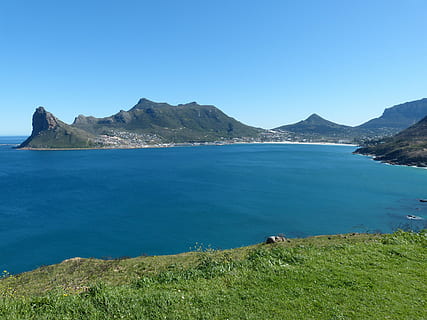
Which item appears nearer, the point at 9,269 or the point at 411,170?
the point at 9,269

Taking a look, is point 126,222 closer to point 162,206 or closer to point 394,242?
point 162,206

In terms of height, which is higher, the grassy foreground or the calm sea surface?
the grassy foreground

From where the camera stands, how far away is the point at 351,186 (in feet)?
248

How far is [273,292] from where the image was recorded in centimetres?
1112

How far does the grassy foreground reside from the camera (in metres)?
9.71

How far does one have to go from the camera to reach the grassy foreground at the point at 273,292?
9711mm

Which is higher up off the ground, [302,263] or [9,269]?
[302,263]

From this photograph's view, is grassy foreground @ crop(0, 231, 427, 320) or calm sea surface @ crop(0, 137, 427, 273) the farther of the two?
calm sea surface @ crop(0, 137, 427, 273)

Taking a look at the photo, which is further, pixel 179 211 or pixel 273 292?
pixel 179 211

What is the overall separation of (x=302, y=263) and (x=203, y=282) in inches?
241

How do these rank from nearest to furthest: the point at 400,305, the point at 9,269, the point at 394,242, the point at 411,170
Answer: the point at 400,305 → the point at 394,242 → the point at 9,269 → the point at 411,170

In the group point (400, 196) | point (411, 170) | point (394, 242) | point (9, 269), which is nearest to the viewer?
point (394, 242)

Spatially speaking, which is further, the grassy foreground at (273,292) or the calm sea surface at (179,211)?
the calm sea surface at (179,211)

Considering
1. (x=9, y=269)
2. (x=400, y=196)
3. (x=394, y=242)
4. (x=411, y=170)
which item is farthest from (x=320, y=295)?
(x=411, y=170)
